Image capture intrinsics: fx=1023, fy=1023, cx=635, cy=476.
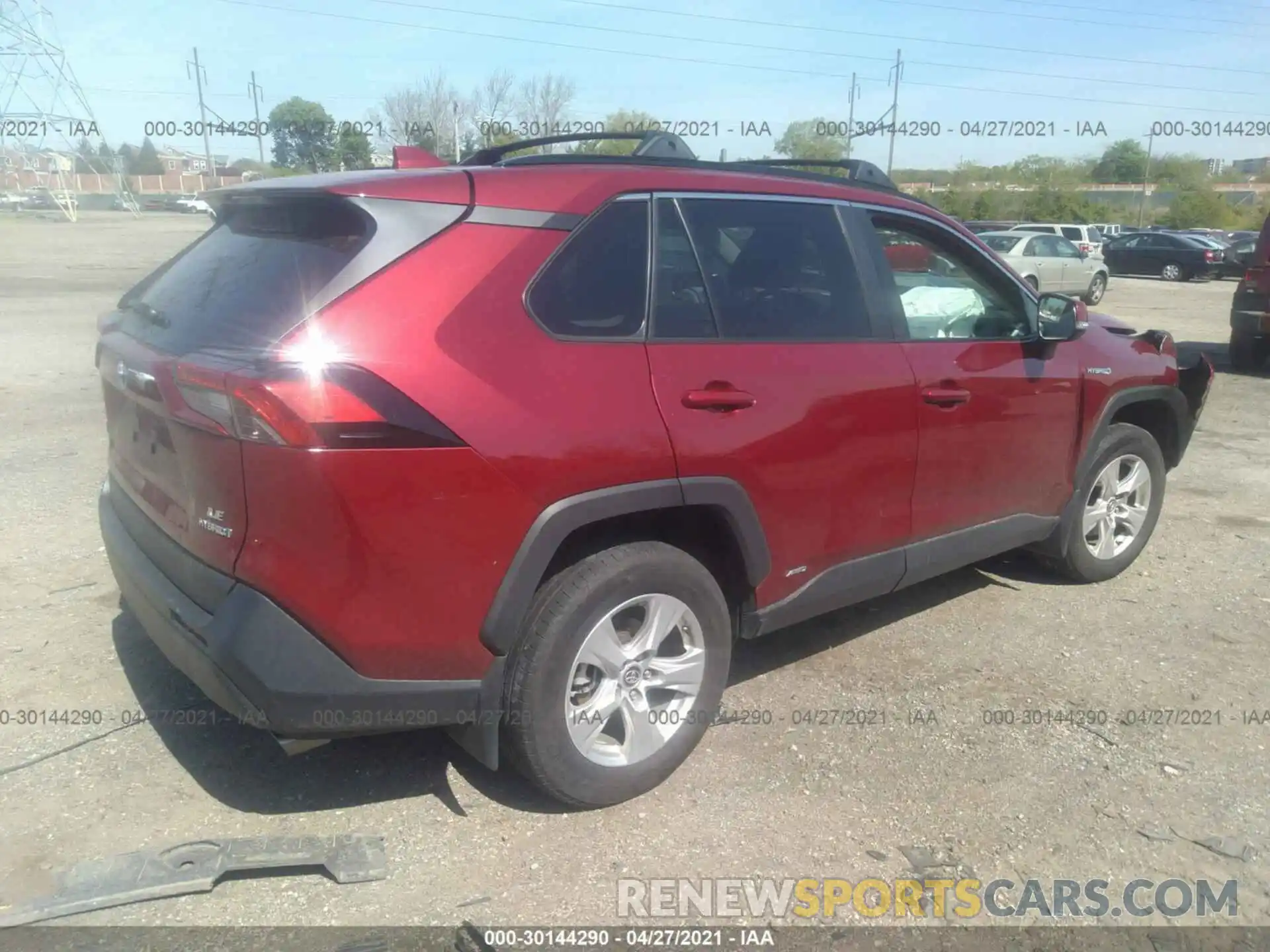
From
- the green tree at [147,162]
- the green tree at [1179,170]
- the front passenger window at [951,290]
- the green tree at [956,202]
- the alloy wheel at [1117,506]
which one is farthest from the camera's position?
the green tree at [147,162]

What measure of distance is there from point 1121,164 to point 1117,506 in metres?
77.2

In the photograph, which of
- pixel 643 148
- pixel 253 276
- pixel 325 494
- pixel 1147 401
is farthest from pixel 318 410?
pixel 1147 401

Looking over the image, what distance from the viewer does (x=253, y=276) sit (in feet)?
9.29

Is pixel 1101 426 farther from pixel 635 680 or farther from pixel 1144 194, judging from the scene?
pixel 1144 194

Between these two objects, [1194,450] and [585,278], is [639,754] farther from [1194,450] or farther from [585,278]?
[1194,450]

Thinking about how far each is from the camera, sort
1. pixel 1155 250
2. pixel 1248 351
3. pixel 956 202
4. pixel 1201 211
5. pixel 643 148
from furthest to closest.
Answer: pixel 1201 211 → pixel 956 202 → pixel 1155 250 → pixel 1248 351 → pixel 643 148

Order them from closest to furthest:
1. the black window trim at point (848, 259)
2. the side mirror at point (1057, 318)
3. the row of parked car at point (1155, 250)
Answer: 1. the black window trim at point (848, 259)
2. the side mirror at point (1057, 318)
3. the row of parked car at point (1155, 250)

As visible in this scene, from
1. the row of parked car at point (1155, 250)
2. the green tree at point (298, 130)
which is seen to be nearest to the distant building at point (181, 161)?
the green tree at point (298, 130)

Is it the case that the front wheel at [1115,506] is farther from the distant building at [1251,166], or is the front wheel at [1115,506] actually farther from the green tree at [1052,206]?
the distant building at [1251,166]

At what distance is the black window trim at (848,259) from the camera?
122 inches

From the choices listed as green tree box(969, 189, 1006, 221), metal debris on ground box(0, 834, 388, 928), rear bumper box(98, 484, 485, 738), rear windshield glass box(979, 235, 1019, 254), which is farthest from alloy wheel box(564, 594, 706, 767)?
green tree box(969, 189, 1006, 221)

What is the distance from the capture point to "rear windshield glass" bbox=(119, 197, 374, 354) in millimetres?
2625

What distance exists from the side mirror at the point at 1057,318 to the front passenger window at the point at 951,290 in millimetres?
48

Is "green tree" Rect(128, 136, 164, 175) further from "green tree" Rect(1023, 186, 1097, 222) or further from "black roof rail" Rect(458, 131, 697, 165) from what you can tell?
"black roof rail" Rect(458, 131, 697, 165)
